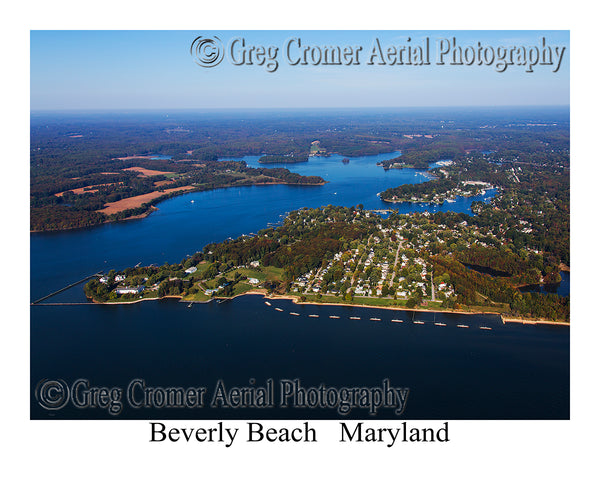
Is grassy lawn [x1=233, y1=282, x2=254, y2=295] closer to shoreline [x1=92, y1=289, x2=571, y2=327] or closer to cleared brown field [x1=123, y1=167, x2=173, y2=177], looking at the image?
shoreline [x1=92, y1=289, x2=571, y2=327]

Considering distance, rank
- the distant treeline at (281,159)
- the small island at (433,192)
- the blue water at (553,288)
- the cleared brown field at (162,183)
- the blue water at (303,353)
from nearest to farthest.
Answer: the blue water at (303,353), the blue water at (553,288), the small island at (433,192), the cleared brown field at (162,183), the distant treeline at (281,159)

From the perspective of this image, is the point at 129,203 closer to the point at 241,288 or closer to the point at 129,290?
the point at 129,290

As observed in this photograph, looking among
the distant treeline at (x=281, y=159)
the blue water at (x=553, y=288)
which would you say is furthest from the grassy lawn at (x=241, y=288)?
the distant treeline at (x=281, y=159)

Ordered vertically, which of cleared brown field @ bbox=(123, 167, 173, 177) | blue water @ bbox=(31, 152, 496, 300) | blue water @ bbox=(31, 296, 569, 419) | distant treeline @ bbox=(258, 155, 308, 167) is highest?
distant treeline @ bbox=(258, 155, 308, 167)

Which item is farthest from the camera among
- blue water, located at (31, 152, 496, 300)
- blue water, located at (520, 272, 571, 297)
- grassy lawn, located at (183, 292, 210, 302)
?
blue water, located at (31, 152, 496, 300)

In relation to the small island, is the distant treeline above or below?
above

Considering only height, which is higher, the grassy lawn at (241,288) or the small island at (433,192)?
the small island at (433,192)

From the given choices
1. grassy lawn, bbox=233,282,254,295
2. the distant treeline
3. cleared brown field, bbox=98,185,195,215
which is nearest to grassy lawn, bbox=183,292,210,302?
grassy lawn, bbox=233,282,254,295

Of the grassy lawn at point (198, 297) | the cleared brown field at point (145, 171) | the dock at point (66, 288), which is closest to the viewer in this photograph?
the dock at point (66, 288)

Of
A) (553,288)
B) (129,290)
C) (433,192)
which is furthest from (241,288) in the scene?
(433,192)

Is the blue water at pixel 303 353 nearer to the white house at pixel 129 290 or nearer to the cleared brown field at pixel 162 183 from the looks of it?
the white house at pixel 129 290

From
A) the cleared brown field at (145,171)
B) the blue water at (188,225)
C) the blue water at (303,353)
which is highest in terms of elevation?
the cleared brown field at (145,171)

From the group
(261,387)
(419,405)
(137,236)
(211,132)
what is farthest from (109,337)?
(211,132)

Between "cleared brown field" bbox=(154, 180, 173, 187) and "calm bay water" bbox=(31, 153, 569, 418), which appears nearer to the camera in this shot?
"calm bay water" bbox=(31, 153, 569, 418)
